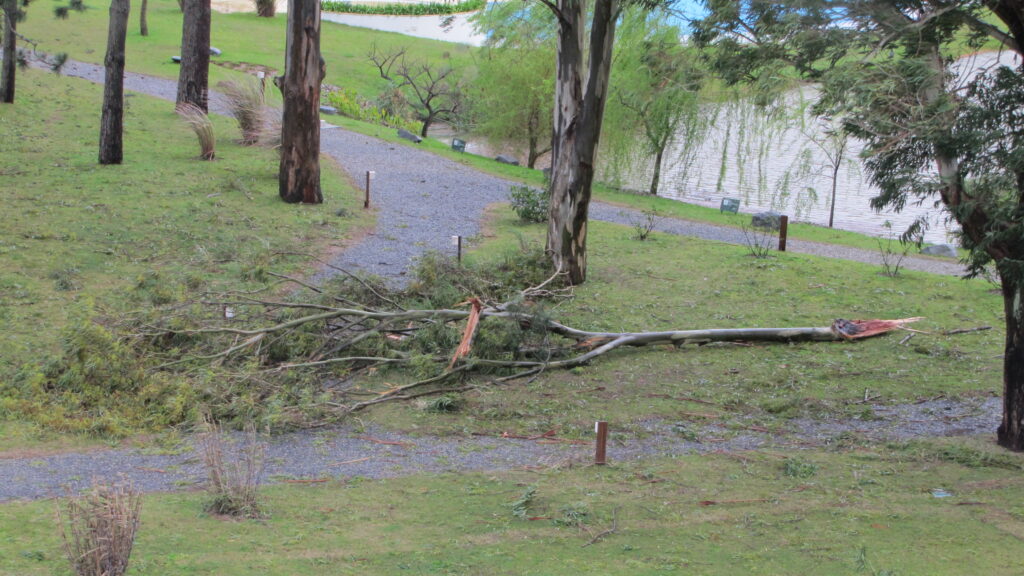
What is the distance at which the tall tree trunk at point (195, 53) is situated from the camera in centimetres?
2205

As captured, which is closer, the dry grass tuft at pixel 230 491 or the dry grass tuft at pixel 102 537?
the dry grass tuft at pixel 102 537

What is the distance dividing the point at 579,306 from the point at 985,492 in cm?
622

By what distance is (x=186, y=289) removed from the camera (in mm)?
10469

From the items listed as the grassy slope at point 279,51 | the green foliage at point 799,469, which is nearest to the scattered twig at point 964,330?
the green foliage at point 799,469

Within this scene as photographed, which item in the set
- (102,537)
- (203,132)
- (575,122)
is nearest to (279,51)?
(203,132)

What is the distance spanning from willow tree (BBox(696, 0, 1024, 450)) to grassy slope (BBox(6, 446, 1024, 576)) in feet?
5.63

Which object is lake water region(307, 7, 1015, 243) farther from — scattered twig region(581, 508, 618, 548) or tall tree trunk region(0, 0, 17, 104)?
scattered twig region(581, 508, 618, 548)

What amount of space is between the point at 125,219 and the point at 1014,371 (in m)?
12.7

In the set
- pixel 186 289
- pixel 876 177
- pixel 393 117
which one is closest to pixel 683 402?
pixel 876 177

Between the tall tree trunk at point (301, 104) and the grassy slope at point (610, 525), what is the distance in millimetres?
11491

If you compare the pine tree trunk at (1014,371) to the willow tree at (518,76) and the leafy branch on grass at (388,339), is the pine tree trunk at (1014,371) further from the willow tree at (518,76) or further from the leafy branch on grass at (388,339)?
the willow tree at (518,76)

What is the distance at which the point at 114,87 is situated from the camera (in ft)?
55.6

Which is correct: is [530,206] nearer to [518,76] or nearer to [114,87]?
[114,87]

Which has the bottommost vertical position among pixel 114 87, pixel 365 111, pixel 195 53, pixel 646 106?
pixel 114 87
